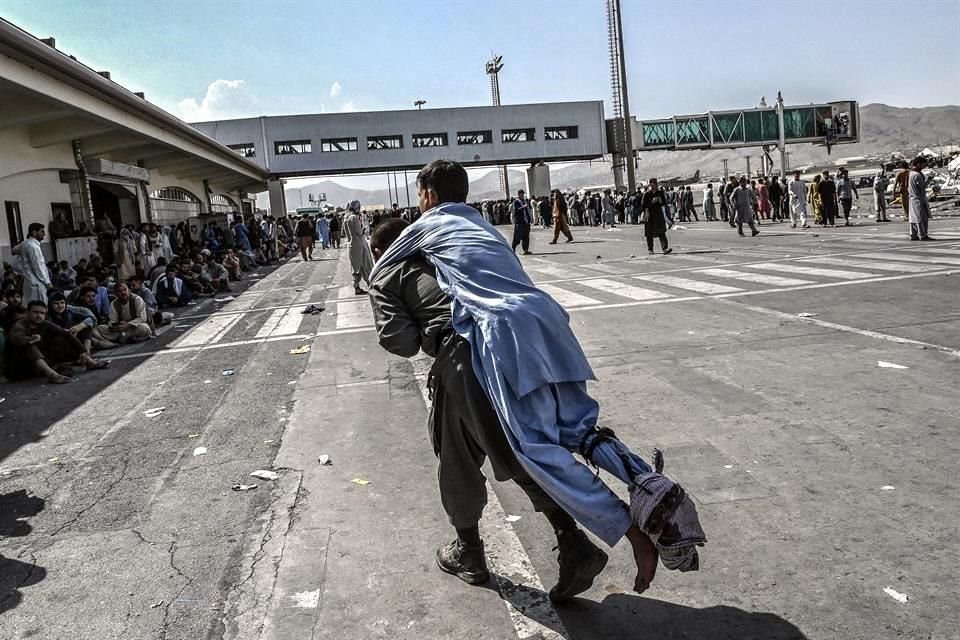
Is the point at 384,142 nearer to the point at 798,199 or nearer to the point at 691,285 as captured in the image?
the point at 798,199

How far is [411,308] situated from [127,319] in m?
10.3

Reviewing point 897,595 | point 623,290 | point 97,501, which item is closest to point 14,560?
point 97,501

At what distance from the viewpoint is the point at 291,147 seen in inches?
2128

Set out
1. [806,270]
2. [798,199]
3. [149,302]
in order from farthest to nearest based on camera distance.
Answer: [798,199]
[149,302]
[806,270]

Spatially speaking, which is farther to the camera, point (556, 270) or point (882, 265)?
point (556, 270)

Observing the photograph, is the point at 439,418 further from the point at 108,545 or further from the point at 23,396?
the point at 23,396

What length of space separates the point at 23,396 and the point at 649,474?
7.97 meters

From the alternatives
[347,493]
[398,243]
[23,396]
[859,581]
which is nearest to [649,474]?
[859,581]

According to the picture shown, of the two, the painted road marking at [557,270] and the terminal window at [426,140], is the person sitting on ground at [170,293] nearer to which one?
the painted road marking at [557,270]

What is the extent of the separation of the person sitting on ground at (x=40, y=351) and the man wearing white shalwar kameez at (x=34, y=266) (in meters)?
4.26

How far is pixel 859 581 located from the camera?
3123 mm

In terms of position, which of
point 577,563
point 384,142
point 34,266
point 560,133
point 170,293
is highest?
point 384,142

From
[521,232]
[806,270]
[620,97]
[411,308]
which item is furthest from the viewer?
[620,97]

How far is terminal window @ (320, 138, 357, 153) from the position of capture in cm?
5431
